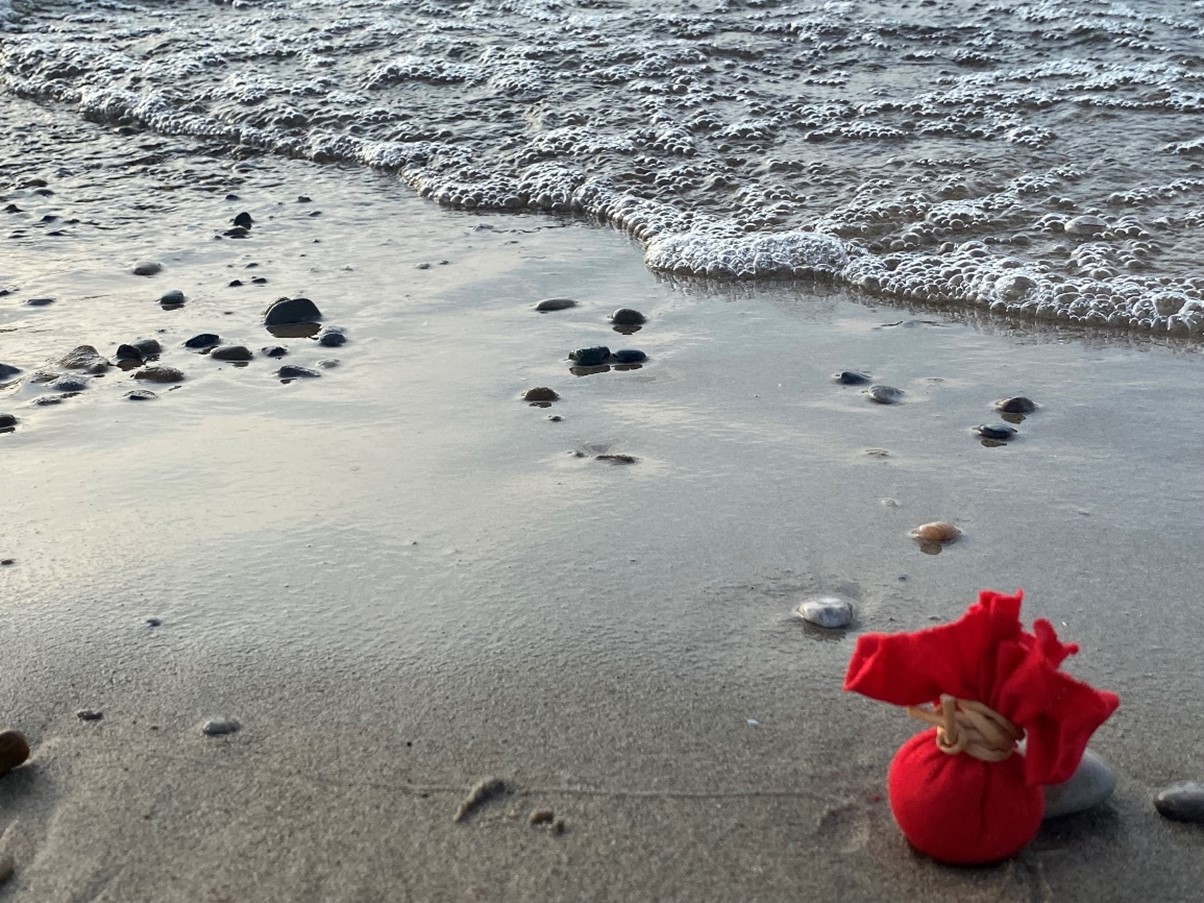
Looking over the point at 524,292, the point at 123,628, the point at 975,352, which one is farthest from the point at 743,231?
the point at 123,628

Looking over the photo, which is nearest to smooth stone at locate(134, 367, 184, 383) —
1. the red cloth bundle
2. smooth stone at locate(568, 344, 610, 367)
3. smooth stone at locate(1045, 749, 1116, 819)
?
smooth stone at locate(568, 344, 610, 367)

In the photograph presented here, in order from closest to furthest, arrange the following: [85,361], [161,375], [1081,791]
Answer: [1081,791] → [161,375] → [85,361]

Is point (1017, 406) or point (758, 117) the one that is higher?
point (758, 117)

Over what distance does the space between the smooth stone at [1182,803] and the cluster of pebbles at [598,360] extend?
1.61m

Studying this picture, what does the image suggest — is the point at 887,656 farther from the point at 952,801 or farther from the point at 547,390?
the point at 547,390

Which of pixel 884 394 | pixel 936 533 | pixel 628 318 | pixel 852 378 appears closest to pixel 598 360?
pixel 628 318

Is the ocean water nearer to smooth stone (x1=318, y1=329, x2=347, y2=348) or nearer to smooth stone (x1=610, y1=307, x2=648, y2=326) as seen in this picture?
smooth stone (x1=610, y1=307, x2=648, y2=326)

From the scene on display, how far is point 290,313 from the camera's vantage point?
438cm

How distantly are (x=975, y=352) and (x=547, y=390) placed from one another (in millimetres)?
1466

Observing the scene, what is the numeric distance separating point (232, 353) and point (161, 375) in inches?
10.5

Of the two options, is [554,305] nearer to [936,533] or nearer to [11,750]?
[936,533]

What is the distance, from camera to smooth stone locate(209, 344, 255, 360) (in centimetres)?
402

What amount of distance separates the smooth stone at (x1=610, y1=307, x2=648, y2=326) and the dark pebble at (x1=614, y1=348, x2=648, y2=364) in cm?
38

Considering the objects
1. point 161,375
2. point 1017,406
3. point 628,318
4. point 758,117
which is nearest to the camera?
point 1017,406
